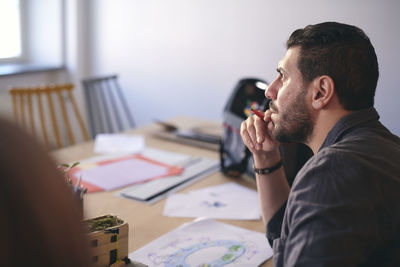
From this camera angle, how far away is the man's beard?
4.07ft

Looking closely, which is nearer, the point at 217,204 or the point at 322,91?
the point at 322,91

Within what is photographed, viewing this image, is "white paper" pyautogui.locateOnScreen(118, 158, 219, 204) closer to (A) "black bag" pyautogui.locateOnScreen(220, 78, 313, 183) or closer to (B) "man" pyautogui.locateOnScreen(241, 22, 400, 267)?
(A) "black bag" pyautogui.locateOnScreen(220, 78, 313, 183)

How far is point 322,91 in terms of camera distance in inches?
46.5

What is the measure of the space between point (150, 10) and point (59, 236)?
327cm

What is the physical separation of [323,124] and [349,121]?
7 cm

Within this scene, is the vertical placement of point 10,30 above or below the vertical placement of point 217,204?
above

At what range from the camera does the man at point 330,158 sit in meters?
0.93

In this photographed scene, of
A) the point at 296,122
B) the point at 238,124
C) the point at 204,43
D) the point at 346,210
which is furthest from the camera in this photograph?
the point at 204,43

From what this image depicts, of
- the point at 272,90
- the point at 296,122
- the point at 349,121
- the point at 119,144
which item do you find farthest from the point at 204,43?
the point at 349,121

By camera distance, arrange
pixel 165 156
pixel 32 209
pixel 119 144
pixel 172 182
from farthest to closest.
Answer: pixel 119 144, pixel 165 156, pixel 172 182, pixel 32 209

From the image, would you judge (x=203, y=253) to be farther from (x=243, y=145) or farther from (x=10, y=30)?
(x=10, y=30)

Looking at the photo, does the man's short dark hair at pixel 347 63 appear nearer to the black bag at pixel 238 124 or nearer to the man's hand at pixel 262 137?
the man's hand at pixel 262 137

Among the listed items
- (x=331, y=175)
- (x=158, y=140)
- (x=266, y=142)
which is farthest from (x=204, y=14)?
(x=331, y=175)

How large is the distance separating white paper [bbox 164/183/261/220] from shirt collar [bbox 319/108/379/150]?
503 millimetres
